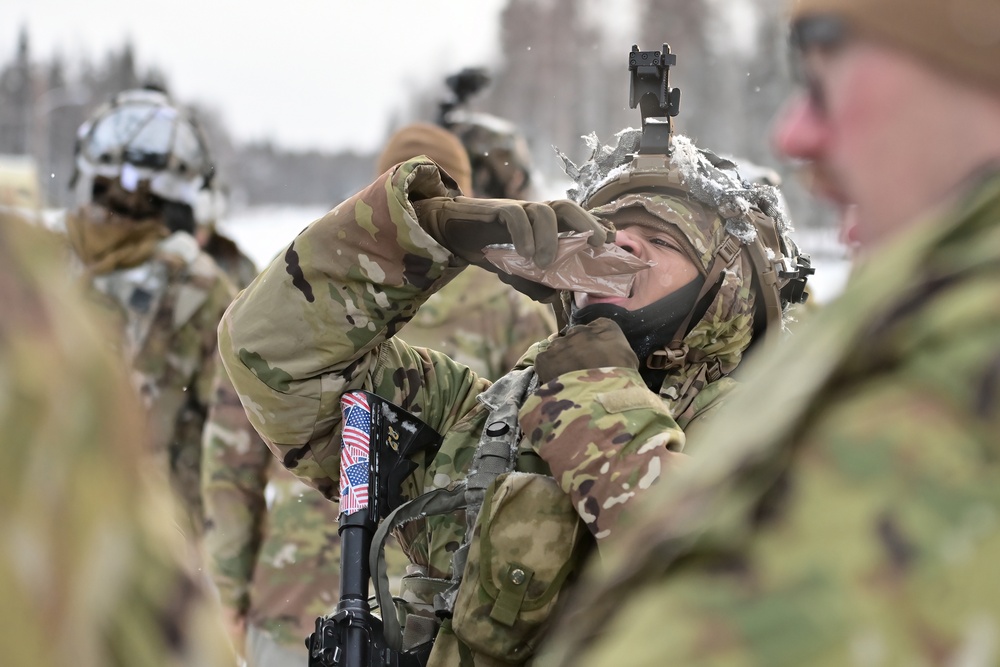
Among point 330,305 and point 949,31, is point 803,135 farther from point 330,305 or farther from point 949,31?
point 330,305

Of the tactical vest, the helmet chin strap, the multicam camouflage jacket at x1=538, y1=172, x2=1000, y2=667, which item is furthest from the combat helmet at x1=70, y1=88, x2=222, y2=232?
the multicam camouflage jacket at x1=538, y1=172, x2=1000, y2=667

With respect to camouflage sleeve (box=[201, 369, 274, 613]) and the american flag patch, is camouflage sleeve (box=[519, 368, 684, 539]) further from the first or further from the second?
camouflage sleeve (box=[201, 369, 274, 613])

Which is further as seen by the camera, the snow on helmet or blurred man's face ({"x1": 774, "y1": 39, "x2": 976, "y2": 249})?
the snow on helmet

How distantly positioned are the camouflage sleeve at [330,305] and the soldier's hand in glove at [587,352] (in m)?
0.29

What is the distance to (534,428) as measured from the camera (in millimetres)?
2465

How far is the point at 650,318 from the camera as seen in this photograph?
2744mm

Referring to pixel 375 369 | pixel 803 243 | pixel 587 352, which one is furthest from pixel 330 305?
pixel 803 243

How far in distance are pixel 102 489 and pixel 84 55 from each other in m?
57.9

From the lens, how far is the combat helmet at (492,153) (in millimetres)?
6332

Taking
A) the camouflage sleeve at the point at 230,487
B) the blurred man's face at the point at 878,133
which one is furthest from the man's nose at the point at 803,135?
the camouflage sleeve at the point at 230,487

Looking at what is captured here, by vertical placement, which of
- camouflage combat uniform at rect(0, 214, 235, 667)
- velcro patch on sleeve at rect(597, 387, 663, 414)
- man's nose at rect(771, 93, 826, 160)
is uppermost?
man's nose at rect(771, 93, 826, 160)

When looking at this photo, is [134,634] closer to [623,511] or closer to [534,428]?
[623,511]

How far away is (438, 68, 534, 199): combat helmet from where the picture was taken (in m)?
6.33

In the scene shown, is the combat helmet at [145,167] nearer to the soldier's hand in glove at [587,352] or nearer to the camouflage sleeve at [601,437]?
the soldier's hand in glove at [587,352]
